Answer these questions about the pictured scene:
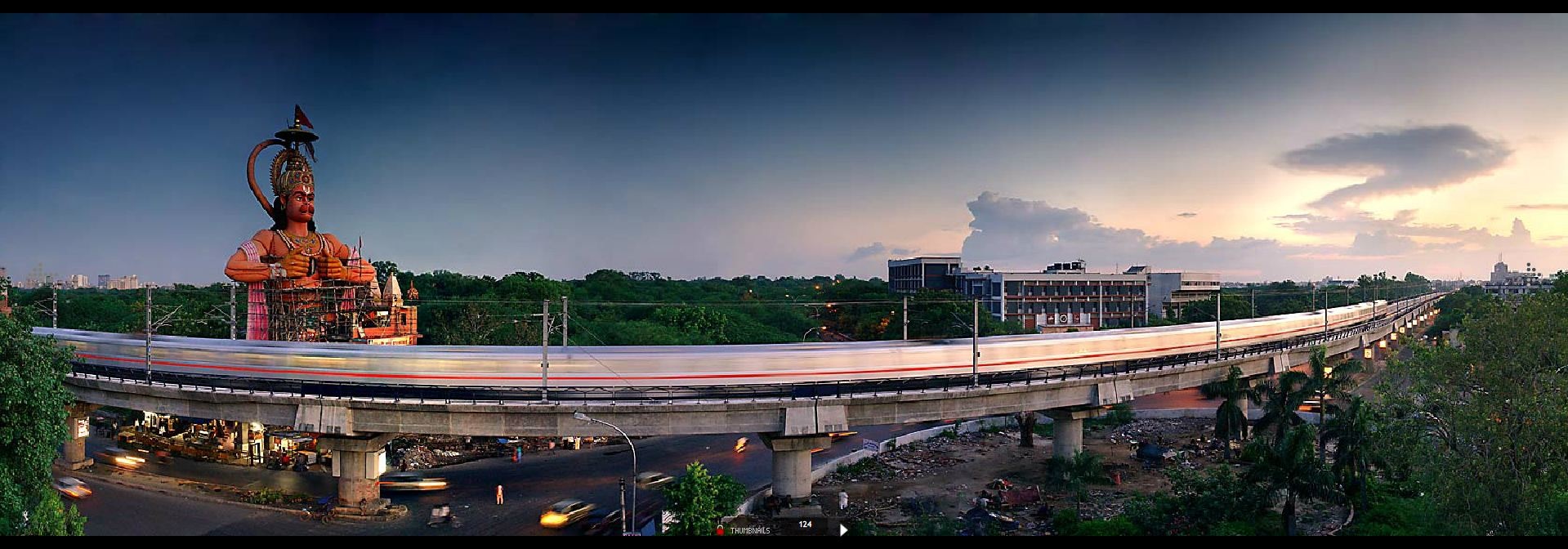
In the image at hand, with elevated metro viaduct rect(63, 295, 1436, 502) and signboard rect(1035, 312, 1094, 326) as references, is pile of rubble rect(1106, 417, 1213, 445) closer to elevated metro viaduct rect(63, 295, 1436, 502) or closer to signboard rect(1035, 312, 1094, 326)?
elevated metro viaduct rect(63, 295, 1436, 502)

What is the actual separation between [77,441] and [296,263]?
48.8ft

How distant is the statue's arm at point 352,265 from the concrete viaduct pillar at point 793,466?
38.5 meters

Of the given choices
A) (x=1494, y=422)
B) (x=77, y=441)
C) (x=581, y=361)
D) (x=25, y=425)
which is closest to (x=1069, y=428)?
(x=1494, y=422)

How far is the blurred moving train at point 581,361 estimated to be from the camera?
3016 centimetres

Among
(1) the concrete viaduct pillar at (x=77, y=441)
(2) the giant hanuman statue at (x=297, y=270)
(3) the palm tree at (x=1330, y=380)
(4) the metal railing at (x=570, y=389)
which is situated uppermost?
(2) the giant hanuman statue at (x=297, y=270)

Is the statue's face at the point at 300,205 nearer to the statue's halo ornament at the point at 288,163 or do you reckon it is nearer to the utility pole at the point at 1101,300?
the statue's halo ornament at the point at 288,163

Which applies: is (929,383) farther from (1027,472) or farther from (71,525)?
(71,525)

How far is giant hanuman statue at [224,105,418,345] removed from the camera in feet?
154

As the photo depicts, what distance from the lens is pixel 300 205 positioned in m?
48.7

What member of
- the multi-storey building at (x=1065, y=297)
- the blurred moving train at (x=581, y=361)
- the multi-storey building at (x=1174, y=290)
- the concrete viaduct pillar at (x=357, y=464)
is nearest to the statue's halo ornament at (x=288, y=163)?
the blurred moving train at (x=581, y=361)

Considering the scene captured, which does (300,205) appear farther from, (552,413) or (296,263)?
(552,413)

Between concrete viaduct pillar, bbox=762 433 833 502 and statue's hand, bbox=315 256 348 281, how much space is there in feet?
124

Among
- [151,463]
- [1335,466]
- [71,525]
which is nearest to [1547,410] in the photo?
[1335,466]

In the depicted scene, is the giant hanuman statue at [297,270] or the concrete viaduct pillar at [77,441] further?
the giant hanuman statue at [297,270]
